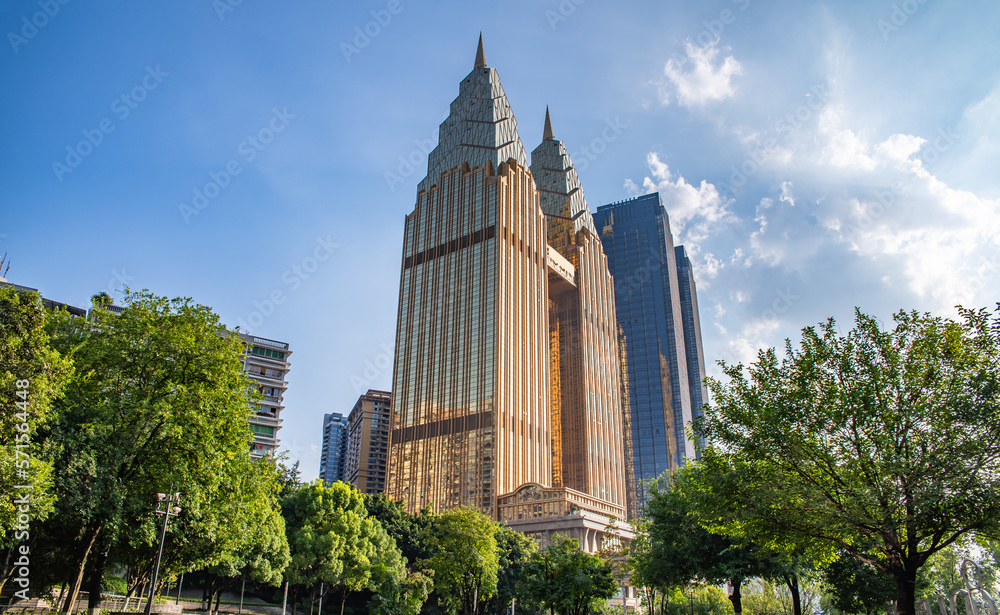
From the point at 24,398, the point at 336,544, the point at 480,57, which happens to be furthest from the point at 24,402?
the point at 480,57

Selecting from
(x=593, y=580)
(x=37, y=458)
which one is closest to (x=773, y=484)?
(x=593, y=580)

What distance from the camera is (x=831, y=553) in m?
24.2

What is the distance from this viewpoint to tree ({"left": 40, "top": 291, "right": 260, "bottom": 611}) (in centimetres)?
2361

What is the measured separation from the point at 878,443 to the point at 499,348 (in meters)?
108

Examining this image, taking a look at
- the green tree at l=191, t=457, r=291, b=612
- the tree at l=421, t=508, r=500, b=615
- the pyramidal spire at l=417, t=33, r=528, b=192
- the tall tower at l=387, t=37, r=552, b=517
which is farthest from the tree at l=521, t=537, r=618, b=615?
the pyramidal spire at l=417, t=33, r=528, b=192

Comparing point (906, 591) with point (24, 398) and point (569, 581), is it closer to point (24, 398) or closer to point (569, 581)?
point (569, 581)

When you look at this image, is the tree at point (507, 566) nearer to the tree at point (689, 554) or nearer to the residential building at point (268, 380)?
the tree at point (689, 554)

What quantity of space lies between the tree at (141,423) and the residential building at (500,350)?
88859 millimetres

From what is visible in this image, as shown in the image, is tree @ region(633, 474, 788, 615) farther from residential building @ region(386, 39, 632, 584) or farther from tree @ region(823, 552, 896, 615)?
residential building @ region(386, 39, 632, 584)

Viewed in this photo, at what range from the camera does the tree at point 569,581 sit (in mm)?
31828

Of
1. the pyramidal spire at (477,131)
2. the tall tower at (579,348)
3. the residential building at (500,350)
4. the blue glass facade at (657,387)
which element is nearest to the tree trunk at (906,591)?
the residential building at (500,350)

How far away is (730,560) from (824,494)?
38.7 ft

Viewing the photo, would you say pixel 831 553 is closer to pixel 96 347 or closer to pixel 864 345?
pixel 864 345

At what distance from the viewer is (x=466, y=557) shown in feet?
157
